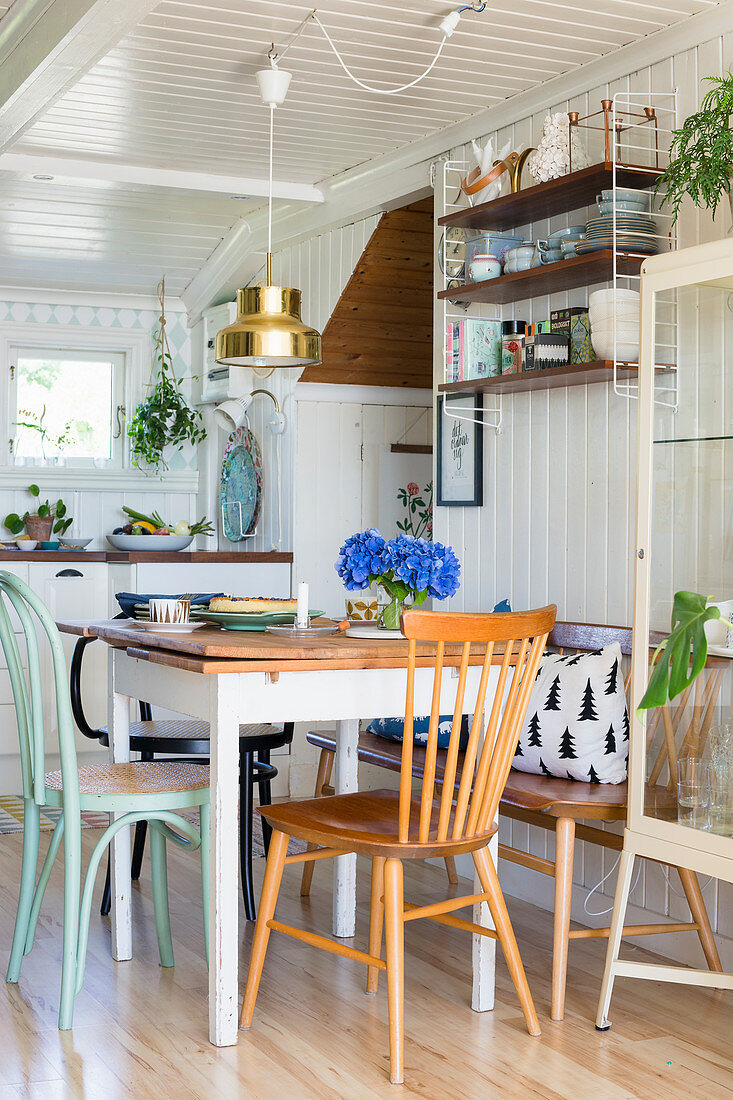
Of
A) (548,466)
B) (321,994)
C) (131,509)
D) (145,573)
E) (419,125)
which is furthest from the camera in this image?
(131,509)

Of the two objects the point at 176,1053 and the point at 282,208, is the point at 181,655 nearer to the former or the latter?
the point at 176,1053

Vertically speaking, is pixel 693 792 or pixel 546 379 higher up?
pixel 546 379

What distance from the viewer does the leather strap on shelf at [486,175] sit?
368 centimetres

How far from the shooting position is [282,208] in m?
5.26

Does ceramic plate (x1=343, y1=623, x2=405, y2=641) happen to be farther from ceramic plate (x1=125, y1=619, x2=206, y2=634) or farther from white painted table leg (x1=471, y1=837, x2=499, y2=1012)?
white painted table leg (x1=471, y1=837, x2=499, y2=1012)

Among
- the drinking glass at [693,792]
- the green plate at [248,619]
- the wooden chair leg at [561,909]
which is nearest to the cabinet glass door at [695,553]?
the drinking glass at [693,792]

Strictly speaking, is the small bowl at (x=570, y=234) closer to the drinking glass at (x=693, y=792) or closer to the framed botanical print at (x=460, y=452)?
the framed botanical print at (x=460, y=452)

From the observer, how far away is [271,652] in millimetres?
2512

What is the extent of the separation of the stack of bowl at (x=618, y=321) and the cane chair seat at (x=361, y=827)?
130 cm

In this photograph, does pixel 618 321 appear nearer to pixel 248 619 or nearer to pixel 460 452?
pixel 460 452

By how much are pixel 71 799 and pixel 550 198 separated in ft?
6.85

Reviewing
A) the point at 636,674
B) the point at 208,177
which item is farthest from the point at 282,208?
the point at 636,674

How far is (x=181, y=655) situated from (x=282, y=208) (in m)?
3.04

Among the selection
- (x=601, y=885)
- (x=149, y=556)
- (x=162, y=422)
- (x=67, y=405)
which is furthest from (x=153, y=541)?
(x=601, y=885)
